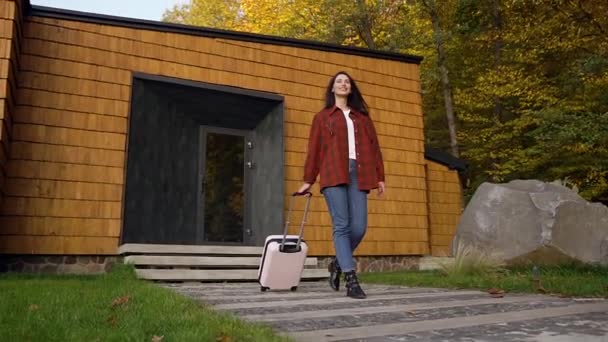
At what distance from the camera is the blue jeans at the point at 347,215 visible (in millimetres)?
4289

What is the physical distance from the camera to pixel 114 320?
9.25 feet

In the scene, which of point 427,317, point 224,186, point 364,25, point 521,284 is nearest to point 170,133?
point 224,186

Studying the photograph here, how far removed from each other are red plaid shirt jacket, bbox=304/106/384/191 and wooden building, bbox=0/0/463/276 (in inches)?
157

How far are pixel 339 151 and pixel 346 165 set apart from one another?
0.13 meters

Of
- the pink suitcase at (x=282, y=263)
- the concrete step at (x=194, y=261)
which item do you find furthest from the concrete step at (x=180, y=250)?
the pink suitcase at (x=282, y=263)

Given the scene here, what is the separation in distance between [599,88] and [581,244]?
7.82m

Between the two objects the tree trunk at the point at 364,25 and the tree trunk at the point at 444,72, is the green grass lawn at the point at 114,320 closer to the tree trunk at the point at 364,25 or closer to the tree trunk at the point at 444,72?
the tree trunk at the point at 444,72

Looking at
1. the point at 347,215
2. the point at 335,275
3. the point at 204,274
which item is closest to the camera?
the point at 347,215

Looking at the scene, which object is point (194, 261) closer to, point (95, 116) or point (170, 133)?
point (170, 133)

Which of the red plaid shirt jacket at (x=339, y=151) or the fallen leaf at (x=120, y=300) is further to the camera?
the red plaid shirt jacket at (x=339, y=151)

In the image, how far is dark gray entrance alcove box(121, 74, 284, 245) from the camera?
7938 millimetres

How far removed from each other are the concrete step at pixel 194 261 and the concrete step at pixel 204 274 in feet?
0.71

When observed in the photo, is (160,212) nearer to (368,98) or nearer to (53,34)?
(53,34)

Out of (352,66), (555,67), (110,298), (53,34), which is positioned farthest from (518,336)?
(555,67)
